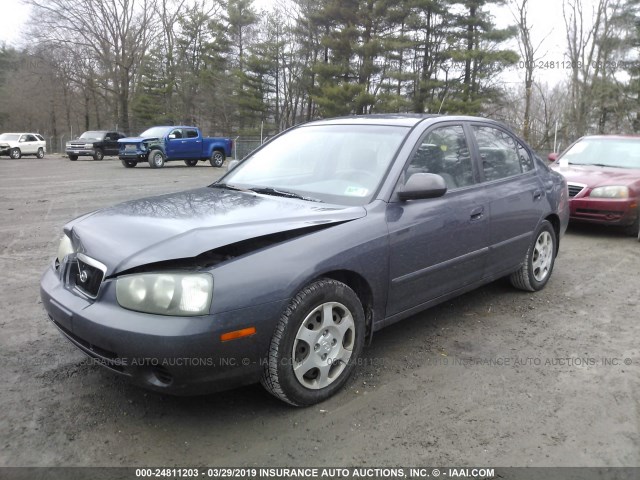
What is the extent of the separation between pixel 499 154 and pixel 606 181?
4.15 meters

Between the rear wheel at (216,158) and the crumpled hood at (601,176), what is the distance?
17793 millimetres

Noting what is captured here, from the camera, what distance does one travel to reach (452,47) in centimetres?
2961

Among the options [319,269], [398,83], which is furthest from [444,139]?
[398,83]

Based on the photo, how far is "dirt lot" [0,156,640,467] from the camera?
2436mm

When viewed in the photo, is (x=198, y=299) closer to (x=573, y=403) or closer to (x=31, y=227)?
(x=573, y=403)

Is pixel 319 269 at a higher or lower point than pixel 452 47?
lower

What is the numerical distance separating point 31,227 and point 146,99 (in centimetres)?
4172

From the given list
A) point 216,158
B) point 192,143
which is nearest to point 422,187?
point 192,143

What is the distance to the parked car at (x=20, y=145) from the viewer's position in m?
29.7

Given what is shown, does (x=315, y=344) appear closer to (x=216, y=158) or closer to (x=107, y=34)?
(x=216, y=158)

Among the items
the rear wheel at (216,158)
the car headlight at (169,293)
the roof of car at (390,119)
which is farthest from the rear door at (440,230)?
the rear wheel at (216,158)

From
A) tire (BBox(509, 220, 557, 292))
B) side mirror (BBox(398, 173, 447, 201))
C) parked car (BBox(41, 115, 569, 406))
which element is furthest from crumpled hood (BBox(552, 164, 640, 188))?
side mirror (BBox(398, 173, 447, 201))

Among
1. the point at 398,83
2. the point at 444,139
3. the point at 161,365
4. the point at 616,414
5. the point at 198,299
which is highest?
the point at 398,83

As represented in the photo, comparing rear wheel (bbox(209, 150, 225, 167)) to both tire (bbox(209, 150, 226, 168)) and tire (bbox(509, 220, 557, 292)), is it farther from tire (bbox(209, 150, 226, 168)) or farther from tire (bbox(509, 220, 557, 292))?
tire (bbox(509, 220, 557, 292))
